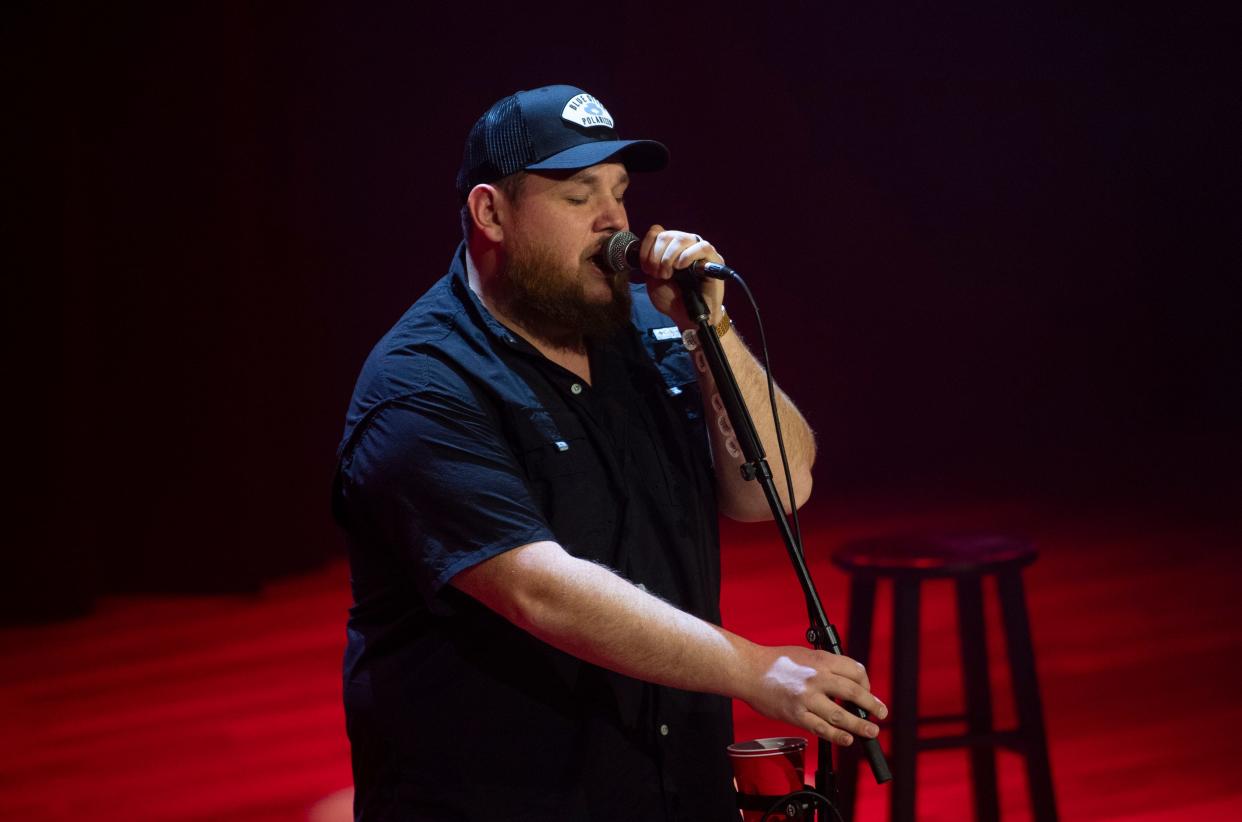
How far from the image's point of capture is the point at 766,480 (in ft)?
5.84

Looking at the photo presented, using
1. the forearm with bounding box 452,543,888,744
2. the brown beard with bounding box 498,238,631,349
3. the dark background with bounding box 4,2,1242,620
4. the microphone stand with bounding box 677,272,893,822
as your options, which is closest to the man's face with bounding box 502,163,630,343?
the brown beard with bounding box 498,238,631,349

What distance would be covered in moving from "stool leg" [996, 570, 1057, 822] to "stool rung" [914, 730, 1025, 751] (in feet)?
0.09

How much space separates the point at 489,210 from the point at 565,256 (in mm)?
150

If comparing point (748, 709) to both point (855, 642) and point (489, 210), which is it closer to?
point (855, 642)

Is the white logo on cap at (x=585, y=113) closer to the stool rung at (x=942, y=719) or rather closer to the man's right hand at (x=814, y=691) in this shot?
the man's right hand at (x=814, y=691)

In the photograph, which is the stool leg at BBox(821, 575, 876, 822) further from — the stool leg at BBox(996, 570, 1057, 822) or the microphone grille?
the microphone grille

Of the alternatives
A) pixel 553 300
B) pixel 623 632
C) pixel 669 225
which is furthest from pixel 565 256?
pixel 669 225

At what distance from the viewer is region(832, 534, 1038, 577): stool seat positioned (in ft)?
9.05

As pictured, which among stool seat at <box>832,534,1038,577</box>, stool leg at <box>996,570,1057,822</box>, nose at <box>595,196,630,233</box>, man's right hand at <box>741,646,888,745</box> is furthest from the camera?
stool leg at <box>996,570,1057,822</box>

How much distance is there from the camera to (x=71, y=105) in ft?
18.1

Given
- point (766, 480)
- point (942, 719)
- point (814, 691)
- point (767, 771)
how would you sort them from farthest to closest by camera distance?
point (942, 719) → point (767, 771) → point (766, 480) → point (814, 691)

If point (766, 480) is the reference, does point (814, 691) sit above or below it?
below

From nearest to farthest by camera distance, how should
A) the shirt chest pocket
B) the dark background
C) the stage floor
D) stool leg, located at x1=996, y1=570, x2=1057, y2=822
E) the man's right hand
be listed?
the man's right hand
the shirt chest pocket
stool leg, located at x1=996, y1=570, x2=1057, y2=822
the stage floor
the dark background

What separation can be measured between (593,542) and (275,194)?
14.7 feet
